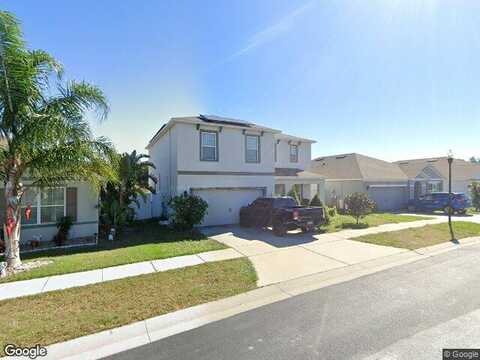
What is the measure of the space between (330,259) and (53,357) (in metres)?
6.99

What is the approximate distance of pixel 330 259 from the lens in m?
8.10

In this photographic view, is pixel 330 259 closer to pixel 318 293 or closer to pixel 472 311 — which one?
pixel 318 293

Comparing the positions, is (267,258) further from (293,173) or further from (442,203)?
(442,203)

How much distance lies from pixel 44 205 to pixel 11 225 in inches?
149

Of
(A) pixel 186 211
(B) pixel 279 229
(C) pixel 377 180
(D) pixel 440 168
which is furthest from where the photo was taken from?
(D) pixel 440 168

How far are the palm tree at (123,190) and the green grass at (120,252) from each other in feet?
3.50

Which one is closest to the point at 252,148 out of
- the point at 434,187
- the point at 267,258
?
the point at 267,258

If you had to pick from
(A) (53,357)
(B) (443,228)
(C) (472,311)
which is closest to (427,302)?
(C) (472,311)

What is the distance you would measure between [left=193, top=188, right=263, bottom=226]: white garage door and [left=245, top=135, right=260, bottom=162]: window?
191 centimetres

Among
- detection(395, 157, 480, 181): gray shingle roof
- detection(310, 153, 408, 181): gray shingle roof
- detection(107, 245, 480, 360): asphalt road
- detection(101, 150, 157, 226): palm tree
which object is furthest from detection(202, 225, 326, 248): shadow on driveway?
detection(395, 157, 480, 181): gray shingle roof

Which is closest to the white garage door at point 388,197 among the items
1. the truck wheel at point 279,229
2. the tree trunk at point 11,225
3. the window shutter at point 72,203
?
the truck wheel at point 279,229

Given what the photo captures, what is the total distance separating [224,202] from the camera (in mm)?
15289

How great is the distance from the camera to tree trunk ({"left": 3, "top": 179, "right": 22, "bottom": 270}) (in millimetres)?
7098

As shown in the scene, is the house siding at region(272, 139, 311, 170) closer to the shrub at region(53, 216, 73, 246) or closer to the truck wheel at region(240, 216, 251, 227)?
the truck wheel at region(240, 216, 251, 227)
